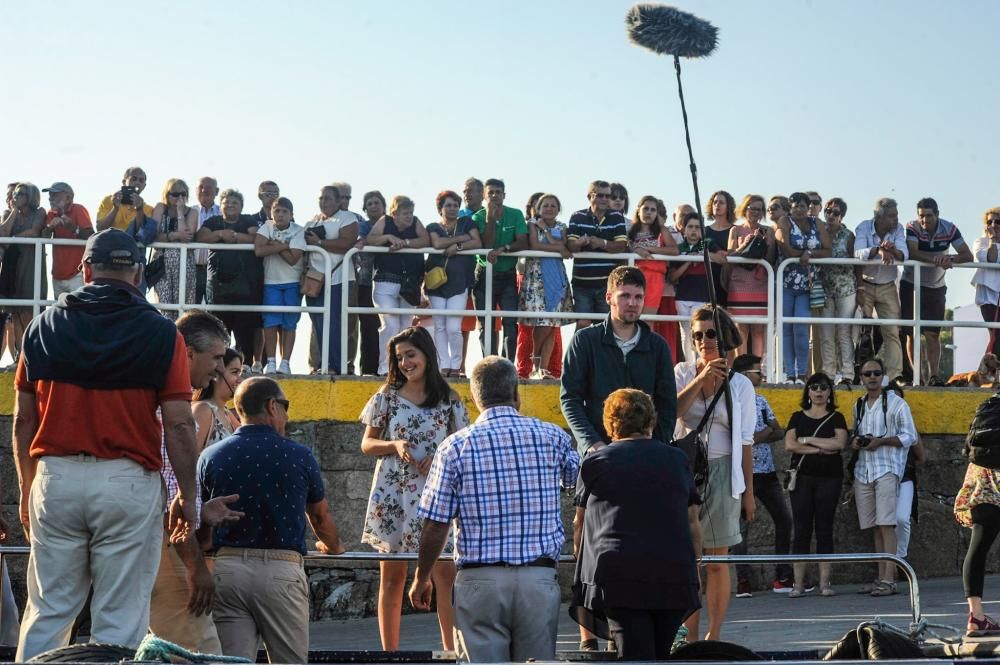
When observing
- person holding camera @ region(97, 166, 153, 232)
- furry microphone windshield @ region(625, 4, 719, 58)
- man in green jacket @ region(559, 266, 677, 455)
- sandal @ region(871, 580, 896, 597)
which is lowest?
sandal @ region(871, 580, 896, 597)

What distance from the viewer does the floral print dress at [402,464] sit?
8570mm

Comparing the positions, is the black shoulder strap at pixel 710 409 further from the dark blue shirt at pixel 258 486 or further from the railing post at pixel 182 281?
the railing post at pixel 182 281

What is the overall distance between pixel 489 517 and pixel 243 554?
99 cm

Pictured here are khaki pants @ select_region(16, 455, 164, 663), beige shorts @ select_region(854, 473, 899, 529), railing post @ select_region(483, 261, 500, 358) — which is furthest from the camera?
beige shorts @ select_region(854, 473, 899, 529)

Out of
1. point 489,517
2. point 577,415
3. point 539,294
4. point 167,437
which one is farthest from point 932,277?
point 167,437

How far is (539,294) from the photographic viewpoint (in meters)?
13.0

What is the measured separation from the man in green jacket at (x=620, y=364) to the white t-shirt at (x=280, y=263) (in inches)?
195

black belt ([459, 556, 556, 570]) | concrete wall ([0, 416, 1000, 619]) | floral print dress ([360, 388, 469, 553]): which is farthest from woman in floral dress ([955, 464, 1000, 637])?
black belt ([459, 556, 556, 570])

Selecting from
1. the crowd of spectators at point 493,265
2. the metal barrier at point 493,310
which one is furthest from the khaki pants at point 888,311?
the metal barrier at point 493,310

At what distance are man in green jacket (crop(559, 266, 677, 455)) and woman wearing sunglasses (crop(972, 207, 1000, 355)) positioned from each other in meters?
6.24

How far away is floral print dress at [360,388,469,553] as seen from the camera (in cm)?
857

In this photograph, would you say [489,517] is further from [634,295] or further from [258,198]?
[258,198]

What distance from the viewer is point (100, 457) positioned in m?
5.95

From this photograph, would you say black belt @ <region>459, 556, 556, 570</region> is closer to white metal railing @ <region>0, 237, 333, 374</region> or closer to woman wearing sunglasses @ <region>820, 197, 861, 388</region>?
white metal railing @ <region>0, 237, 333, 374</region>
